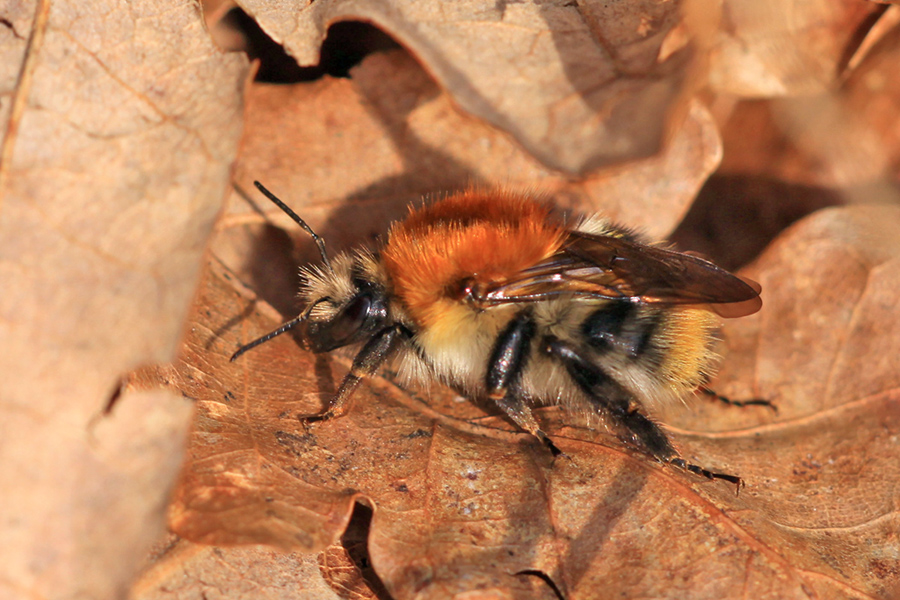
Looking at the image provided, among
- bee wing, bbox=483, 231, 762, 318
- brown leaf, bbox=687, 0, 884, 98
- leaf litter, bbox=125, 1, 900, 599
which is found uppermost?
brown leaf, bbox=687, 0, 884, 98

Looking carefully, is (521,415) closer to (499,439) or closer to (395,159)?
(499,439)

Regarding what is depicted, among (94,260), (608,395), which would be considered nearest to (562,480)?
(608,395)

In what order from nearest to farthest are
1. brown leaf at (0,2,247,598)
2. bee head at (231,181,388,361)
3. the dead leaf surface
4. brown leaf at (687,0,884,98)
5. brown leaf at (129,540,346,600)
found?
1. brown leaf at (0,2,247,598)
2. brown leaf at (129,540,346,600)
3. the dead leaf surface
4. bee head at (231,181,388,361)
5. brown leaf at (687,0,884,98)

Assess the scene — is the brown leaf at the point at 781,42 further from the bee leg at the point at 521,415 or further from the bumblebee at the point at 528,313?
the bee leg at the point at 521,415

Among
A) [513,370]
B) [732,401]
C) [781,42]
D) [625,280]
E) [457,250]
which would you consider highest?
[781,42]

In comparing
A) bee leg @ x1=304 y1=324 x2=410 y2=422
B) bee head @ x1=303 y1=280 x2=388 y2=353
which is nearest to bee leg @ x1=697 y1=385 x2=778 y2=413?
bee leg @ x1=304 y1=324 x2=410 y2=422

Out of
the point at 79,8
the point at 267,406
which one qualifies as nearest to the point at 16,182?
the point at 79,8

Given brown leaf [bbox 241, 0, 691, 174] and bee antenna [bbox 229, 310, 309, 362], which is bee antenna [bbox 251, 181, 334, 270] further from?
brown leaf [bbox 241, 0, 691, 174]
